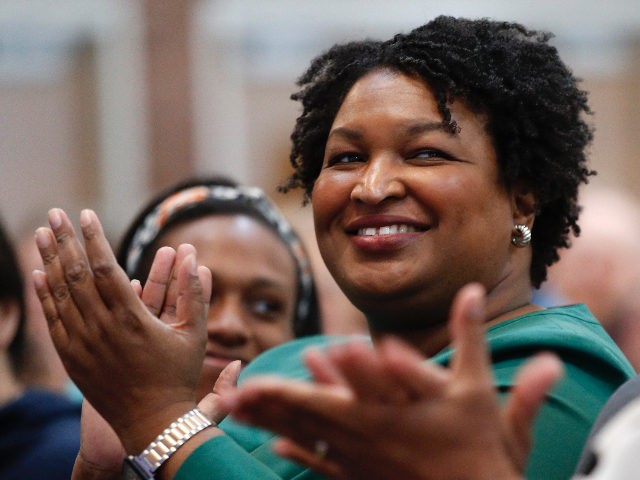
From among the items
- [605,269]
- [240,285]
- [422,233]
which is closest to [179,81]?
[605,269]

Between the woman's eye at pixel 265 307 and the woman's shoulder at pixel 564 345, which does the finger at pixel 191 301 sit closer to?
the woman's shoulder at pixel 564 345

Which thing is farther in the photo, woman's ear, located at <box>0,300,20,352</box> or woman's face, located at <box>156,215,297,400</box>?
woman's ear, located at <box>0,300,20,352</box>

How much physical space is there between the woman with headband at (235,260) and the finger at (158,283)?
93 centimetres

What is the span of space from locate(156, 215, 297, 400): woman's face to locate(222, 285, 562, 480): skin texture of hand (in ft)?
5.63

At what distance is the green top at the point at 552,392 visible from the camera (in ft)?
6.07

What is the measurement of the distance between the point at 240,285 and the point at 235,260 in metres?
0.08

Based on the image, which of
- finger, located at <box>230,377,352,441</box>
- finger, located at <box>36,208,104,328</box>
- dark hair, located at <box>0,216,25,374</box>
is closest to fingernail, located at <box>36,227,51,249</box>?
finger, located at <box>36,208,104,328</box>

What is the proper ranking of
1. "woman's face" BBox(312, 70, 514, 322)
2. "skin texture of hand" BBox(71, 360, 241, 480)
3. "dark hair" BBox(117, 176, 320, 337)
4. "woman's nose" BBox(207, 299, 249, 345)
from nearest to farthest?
"woman's face" BBox(312, 70, 514, 322) → "skin texture of hand" BBox(71, 360, 241, 480) → "woman's nose" BBox(207, 299, 249, 345) → "dark hair" BBox(117, 176, 320, 337)

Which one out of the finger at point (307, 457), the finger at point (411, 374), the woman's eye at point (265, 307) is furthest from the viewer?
the woman's eye at point (265, 307)

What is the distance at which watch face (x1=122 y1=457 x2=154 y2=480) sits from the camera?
195 centimetres

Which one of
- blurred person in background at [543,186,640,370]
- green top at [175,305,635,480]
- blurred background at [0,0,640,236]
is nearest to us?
green top at [175,305,635,480]

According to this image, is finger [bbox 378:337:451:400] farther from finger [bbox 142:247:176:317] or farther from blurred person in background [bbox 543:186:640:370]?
blurred person in background [bbox 543:186:640:370]

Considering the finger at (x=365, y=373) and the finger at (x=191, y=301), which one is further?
the finger at (x=191, y=301)

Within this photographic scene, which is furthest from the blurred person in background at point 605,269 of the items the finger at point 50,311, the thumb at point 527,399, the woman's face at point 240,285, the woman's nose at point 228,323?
the thumb at point 527,399
